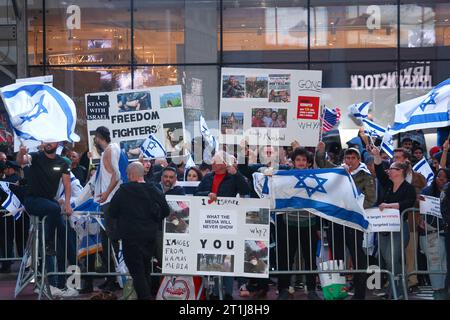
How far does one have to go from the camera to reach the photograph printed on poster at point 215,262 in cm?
1235

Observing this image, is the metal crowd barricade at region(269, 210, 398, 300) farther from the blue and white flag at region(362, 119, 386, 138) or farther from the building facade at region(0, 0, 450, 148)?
the building facade at region(0, 0, 450, 148)

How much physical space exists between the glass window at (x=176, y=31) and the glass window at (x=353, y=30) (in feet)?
7.26

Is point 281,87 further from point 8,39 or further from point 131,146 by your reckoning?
point 8,39

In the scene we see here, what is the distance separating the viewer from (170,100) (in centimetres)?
1539

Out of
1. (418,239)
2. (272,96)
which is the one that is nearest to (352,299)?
(418,239)

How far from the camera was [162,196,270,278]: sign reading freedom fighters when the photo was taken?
486 inches

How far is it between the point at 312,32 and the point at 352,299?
10.2 meters

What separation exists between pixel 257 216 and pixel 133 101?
384cm

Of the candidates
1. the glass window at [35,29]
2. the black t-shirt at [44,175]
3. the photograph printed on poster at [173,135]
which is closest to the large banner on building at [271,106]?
the photograph printed on poster at [173,135]

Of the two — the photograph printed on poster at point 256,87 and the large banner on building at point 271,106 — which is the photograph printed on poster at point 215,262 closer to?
the large banner on building at point 271,106

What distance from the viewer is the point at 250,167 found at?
580 inches

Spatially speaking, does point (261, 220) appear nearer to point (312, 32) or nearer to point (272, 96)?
point (272, 96)

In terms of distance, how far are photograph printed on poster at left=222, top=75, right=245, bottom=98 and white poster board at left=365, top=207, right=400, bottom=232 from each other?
310cm
